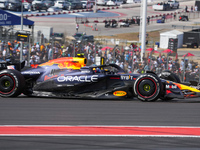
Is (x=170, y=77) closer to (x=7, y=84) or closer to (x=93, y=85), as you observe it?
(x=93, y=85)

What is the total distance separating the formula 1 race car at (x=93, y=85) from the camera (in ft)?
32.6

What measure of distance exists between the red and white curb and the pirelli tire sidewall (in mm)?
2797

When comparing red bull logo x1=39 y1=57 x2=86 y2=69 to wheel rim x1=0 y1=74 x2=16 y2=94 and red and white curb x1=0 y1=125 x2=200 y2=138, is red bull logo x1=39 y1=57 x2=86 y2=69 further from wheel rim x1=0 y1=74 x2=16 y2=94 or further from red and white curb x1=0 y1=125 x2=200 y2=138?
red and white curb x1=0 y1=125 x2=200 y2=138

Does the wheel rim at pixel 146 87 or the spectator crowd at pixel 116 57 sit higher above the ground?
the spectator crowd at pixel 116 57

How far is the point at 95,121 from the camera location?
297 inches

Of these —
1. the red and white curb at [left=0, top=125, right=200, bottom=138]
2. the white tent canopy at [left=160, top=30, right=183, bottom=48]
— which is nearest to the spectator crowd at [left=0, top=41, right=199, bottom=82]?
the red and white curb at [left=0, top=125, right=200, bottom=138]

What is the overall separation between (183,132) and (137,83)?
10.8ft

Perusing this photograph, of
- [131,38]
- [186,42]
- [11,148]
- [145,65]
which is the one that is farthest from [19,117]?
[131,38]

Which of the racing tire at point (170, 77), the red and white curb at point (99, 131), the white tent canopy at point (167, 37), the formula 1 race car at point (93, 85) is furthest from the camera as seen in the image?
the white tent canopy at point (167, 37)

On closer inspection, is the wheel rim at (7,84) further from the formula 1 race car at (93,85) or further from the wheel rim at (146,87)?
the wheel rim at (146,87)

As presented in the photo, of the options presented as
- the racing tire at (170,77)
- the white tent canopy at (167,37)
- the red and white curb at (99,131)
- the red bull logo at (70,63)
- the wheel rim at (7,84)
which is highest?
the white tent canopy at (167,37)

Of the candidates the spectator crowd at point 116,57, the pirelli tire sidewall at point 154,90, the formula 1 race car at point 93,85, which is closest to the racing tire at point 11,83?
the formula 1 race car at point 93,85

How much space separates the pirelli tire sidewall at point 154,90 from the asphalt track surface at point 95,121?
0.16m

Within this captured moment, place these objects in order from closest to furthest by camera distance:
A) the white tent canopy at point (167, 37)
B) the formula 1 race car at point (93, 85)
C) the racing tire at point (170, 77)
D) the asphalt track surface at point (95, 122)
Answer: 1. the asphalt track surface at point (95, 122)
2. the formula 1 race car at point (93, 85)
3. the racing tire at point (170, 77)
4. the white tent canopy at point (167, 37)
